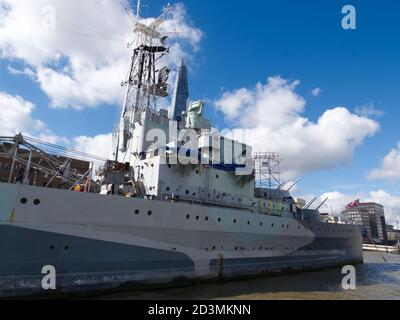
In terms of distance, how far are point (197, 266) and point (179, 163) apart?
5182 millimetres

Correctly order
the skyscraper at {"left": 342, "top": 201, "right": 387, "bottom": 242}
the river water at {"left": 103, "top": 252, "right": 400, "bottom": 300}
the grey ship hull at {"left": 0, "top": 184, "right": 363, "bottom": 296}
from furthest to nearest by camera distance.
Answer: the skyscraper at {"left": 342, "top": 201, "right": 387, "bottom": 242}
the river water at {"left": 103, "top": 252, "right": 400, "bottom": 300}
the grey ship hull at {"left": 0, "top": 184, "right": 363, "bottom": 296}

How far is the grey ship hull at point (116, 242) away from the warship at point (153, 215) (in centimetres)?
4

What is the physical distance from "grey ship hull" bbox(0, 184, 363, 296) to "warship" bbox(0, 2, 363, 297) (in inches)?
1.4

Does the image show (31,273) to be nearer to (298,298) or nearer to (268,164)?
(298,298)

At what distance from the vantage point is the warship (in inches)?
417

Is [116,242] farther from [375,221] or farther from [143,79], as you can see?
[375,221]

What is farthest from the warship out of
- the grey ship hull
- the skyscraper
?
A: the skyscraper

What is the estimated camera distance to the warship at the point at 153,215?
34.7 feet

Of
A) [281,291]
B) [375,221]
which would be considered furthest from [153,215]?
[375,221]

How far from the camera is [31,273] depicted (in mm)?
10305

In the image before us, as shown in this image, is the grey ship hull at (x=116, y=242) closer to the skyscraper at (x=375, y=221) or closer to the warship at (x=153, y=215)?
the warship at (x=153, y=215)

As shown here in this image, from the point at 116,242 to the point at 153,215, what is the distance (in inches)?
75.2

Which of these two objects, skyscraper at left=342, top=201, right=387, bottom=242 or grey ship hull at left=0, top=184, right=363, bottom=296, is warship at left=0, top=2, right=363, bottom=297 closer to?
grey ship hull at left=0, top=184, right=363, bottom=296
